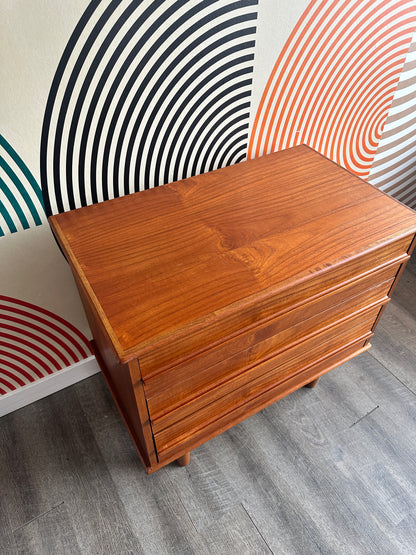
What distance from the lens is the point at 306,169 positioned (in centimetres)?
119

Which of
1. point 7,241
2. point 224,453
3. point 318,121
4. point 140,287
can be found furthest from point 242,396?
point 318,121

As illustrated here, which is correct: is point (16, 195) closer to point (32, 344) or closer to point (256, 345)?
point (32, 344)

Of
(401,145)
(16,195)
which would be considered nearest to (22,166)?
(16,195)

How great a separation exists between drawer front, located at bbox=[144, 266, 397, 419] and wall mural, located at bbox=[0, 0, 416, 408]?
→ 55 centimetres

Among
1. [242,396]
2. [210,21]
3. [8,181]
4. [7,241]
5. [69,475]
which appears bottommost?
[69,475]

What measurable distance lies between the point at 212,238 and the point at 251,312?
22cm

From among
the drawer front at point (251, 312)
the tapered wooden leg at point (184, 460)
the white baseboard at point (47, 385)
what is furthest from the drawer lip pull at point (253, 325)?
the white baseboard at point (47, 385)

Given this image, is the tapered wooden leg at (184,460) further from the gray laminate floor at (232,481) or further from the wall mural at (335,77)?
the wall mural at (335,77)

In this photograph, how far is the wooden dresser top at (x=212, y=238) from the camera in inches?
31.6

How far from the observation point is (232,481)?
1243mm

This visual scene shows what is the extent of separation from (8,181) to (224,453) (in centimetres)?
106

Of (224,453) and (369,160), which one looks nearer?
(224,453)

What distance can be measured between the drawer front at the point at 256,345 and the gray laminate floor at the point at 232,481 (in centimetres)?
45

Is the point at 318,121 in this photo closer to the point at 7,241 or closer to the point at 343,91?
the point at 343,91
